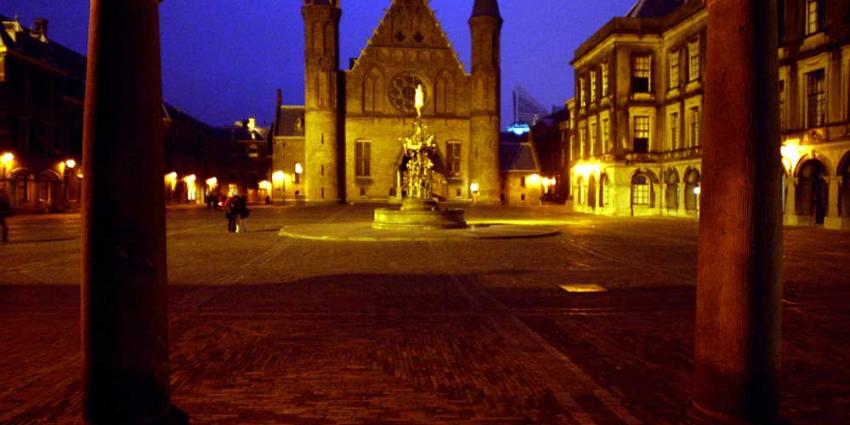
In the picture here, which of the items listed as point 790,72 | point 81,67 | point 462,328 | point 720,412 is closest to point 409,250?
point 462,328

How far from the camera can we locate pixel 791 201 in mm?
30594

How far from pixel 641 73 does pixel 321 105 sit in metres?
31.1

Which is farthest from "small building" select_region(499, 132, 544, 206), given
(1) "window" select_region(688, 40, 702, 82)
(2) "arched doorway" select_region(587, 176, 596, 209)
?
(1) "window" select_region(688, 40, 702, 82)

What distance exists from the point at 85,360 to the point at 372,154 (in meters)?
60.8

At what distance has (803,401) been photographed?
16.8ft

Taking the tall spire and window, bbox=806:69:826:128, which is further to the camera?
the tall spire

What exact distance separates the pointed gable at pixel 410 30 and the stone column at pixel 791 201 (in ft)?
127

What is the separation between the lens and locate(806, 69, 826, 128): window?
29.0m

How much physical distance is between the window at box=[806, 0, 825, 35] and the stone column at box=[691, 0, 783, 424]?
30585 mm

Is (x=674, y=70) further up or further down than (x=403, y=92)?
further down

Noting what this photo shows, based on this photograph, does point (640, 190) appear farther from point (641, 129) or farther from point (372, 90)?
point (372, 90)

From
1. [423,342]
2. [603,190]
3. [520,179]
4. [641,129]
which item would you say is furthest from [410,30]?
[423,342]

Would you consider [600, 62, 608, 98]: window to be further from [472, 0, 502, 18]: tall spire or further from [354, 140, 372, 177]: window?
[354, 140, 372, 177]: window

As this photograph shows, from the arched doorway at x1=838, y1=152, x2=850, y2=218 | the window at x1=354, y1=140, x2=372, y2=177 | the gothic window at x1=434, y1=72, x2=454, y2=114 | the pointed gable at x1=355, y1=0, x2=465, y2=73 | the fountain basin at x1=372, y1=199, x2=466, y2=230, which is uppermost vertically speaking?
the pointed gable at x1=355, y1=0, x2=465, y2=73
